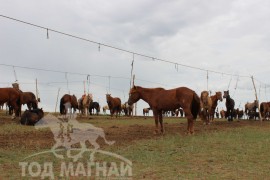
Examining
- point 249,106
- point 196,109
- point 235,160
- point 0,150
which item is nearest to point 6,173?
point 0,150

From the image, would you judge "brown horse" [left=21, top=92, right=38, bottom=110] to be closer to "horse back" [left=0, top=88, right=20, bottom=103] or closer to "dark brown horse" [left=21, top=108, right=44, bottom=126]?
"horse back" [left=0, top=88, right=20, bottom=103]

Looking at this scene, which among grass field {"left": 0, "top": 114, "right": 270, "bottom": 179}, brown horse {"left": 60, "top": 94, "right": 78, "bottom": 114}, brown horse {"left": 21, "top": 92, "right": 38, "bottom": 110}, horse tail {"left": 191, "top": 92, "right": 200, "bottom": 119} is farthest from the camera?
brown horse {"left": 60, "top": 94, "right": 78, "bottom": 114}

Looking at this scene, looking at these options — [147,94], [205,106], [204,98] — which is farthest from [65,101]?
[147,94]

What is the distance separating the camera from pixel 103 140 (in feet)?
47.7

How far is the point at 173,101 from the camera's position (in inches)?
682

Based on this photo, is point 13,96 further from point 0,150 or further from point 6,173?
point 6,173

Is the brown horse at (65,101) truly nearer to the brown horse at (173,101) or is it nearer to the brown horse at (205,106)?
the brown horse at (205,106)

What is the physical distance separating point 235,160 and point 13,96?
1916 cm

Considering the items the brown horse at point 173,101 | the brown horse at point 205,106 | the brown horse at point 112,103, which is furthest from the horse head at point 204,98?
the brown horse at point 112,103

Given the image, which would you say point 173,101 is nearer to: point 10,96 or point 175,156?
point 175,156

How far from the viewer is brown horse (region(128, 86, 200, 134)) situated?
16984 mm

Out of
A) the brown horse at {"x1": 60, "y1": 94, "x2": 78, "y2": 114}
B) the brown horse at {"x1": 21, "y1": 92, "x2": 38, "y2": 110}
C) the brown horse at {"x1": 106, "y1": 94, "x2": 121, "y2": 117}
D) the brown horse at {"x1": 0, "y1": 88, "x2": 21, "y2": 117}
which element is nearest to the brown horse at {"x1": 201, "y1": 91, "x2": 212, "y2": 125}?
the brown horse at {"x1": 60, "y1": 94, "x2": 78, "y2": 114}

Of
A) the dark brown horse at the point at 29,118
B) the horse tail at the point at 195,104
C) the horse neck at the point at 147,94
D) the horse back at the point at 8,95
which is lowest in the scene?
the dark brown horse at the point at 29,118

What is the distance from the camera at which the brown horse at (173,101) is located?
669 inches
